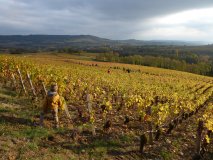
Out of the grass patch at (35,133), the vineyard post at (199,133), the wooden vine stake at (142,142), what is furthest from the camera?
the wooden vine stake at (142,142)

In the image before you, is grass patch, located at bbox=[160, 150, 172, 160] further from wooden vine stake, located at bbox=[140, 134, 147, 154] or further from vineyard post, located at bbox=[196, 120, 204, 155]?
vineyard post, located at bbox=[196, 120, 204, 155]

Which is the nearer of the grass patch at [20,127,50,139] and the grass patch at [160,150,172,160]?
the grass patch at [20,127,50,139]

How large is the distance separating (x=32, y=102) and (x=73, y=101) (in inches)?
95.9

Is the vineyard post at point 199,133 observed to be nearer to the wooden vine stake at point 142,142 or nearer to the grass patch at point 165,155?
the grass patch at point 165,155

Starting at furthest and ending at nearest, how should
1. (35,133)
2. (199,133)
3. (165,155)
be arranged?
(165,155) < (199,133) < (35,133)

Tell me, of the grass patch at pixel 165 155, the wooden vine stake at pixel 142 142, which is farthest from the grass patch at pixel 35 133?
the grass patch at pixel 165 155

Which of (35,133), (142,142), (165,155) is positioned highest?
(35,133)

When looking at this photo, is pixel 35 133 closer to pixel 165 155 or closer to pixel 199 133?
pixel 165 155

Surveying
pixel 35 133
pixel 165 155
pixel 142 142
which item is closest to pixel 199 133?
pixel 165 155

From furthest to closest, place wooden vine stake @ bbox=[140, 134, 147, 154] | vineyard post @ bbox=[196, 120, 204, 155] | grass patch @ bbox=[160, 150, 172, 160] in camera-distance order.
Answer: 1. grass patch @ bbox=[160, 150, 172, 160]
2. wooden vine stake @ bbox=[140, 134, 147, 154]
3. vineyard post @ bbox=[196, 120, 204, 155]

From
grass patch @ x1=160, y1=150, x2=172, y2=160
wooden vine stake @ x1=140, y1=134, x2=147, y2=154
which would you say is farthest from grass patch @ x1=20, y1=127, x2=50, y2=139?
grass patch @ x1=160, y1=150, x2=172, y2=160

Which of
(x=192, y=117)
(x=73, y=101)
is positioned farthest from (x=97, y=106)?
(x=192, y=117)

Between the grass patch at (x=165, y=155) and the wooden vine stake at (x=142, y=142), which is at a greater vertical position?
the wooden vine stake at (x=142, y=142)

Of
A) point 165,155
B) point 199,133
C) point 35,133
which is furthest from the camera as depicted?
point 165,155
